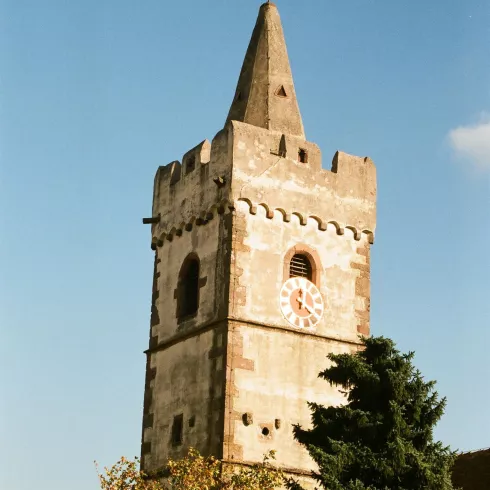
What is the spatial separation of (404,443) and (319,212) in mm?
10018

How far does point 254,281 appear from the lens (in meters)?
34.9

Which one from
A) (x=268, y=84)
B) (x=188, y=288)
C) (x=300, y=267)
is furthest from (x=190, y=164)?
(x=300, y=267)

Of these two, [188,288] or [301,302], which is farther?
[188,288]

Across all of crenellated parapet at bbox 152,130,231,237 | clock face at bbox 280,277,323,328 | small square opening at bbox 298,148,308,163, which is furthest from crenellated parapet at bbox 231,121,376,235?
clock face at bbox 280,277,323,328

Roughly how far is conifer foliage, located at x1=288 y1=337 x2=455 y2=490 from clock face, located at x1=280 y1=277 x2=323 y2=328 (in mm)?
5628

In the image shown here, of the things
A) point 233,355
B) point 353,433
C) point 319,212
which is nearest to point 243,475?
point 353,433

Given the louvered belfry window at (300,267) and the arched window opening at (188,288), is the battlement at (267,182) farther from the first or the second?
the arched window opening at (188,288)

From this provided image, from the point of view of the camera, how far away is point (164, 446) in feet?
117

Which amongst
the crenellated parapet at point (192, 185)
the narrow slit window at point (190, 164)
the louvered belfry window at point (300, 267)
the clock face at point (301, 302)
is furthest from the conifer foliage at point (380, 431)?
the narrow slit window at point (190, 164)

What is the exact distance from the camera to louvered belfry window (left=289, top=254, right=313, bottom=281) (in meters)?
35.9

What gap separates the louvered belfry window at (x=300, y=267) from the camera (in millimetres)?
35938

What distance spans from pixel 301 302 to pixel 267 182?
3.23m

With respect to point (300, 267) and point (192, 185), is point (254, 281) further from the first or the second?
point (192, 185)

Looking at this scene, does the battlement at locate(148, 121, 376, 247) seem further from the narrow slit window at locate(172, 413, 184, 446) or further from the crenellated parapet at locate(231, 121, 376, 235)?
the narrow slit window at locate(172, 413, 184, 446)
